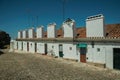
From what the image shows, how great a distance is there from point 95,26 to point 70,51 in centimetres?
649

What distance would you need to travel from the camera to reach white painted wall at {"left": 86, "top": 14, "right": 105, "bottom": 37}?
21.0m

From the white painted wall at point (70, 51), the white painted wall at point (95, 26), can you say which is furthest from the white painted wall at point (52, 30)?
the white painted wall at point (95, 26)

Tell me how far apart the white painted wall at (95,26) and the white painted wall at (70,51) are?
3.65 meters

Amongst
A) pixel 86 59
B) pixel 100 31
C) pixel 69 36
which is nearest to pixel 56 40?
pixel 69 36

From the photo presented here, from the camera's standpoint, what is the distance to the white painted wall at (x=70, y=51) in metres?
25.2

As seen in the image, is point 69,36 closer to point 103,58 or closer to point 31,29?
point 103,58

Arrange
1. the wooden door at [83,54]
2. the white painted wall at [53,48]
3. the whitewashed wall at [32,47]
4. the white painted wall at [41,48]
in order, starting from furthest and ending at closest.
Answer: the whitewashed wall at [32,47], the white painted wall at [41,48], the white painted wall at [53,48], the wooden door at [83,54]

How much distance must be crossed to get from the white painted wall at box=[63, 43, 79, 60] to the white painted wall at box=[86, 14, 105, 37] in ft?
12.0

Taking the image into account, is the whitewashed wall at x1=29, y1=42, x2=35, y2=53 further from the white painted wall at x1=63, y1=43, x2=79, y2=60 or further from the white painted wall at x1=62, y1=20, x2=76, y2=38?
the white painted wall at x1=62, y1=20, x2=76, y2=38

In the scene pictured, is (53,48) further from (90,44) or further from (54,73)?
(54,73)

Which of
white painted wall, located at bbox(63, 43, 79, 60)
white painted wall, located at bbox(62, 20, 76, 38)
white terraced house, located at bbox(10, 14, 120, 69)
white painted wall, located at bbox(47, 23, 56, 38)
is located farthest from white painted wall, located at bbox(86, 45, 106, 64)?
white painted wall, located at bbox(47, 23, 56, 38)

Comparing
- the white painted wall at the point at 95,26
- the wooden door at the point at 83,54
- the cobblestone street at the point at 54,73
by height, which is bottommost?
the cobblestone street at the point at 54,73

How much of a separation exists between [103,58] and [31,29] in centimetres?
2873

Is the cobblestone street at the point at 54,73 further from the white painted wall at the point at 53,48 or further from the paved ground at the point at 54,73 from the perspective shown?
the white painted wall at the point at 53,48
